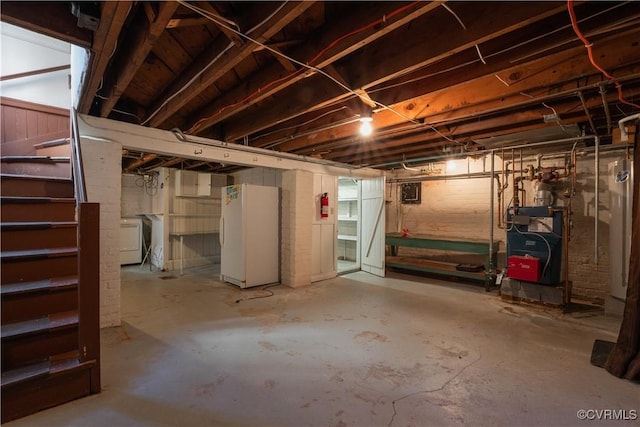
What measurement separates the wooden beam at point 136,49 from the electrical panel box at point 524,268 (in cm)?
442

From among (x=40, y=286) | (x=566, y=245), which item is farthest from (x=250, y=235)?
(x=566, y=245)

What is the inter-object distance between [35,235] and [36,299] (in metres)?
0.51

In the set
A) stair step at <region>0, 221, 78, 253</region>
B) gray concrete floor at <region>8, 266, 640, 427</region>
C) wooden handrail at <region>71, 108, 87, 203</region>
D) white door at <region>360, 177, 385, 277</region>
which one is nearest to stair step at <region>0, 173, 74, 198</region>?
wooden handrail at <region>71, 108, 87, 203</region>

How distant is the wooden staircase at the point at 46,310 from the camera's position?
1.70m

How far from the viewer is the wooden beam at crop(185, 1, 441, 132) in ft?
5.01

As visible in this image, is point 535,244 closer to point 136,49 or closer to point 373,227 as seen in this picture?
point 373,227

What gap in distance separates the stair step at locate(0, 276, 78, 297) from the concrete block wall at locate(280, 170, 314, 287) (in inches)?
117

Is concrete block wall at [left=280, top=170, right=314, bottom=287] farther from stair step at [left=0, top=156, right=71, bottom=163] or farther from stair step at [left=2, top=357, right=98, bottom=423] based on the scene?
stair step at [left=2, top=357, right=98, bottom=423]

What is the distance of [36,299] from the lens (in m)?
1.96

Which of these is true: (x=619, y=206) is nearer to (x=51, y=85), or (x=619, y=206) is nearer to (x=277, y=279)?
(x=277, y=279)

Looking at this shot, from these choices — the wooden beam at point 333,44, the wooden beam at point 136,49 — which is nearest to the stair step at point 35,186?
the wooden beam at point 136,49

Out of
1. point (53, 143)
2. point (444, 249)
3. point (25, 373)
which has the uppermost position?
point (53, 143)

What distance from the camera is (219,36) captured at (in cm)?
199

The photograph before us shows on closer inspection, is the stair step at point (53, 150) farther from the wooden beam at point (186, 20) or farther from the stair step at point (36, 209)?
the wooden beam at point (186, 20)
